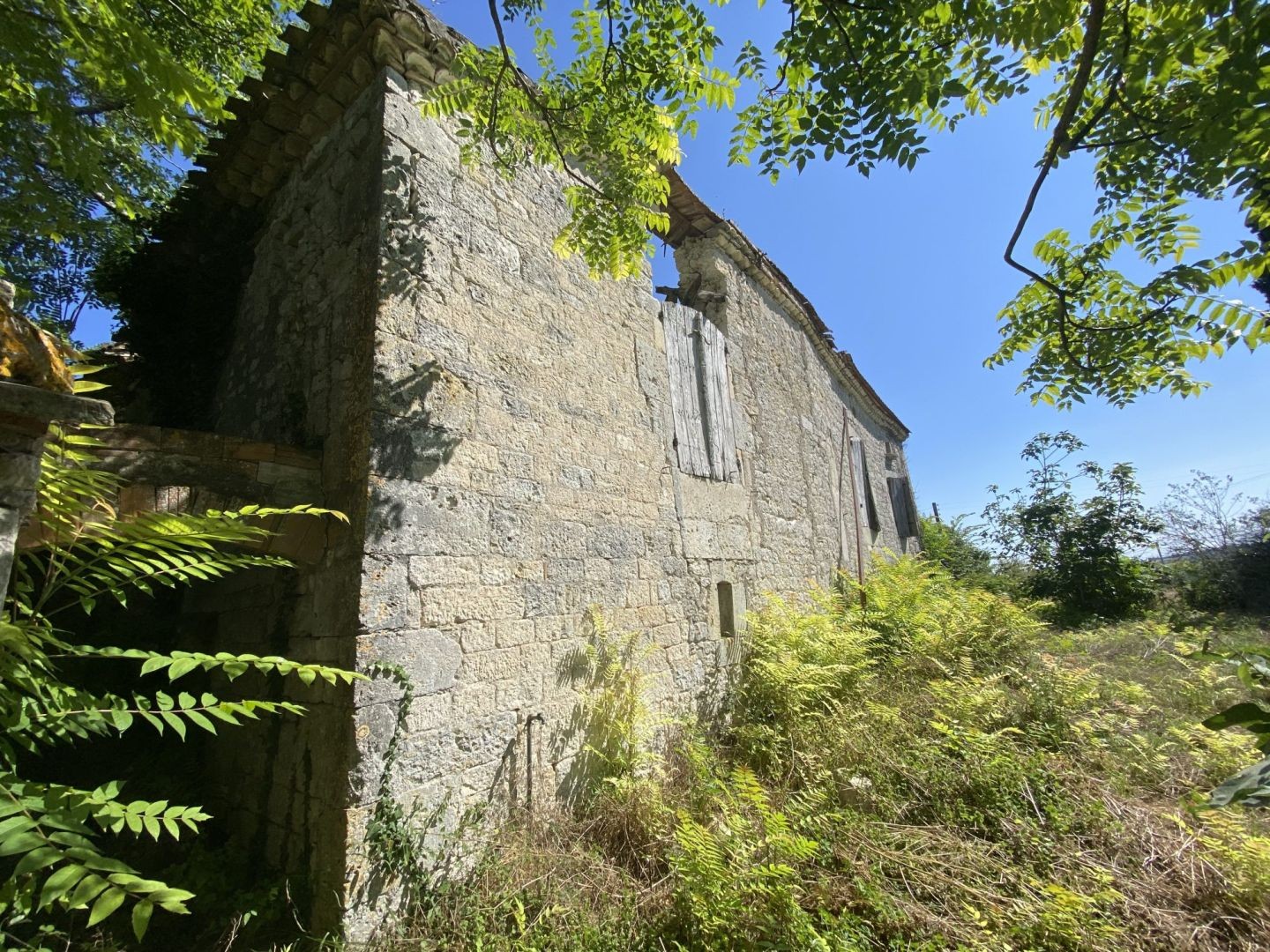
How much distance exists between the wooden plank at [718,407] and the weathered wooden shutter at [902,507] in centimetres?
747

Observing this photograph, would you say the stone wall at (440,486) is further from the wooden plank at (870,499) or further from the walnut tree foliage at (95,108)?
the wooden plank at (870,499)

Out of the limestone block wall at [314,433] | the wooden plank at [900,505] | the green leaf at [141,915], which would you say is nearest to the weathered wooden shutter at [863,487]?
the wooden plank at [900,505]

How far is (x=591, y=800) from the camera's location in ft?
11.4

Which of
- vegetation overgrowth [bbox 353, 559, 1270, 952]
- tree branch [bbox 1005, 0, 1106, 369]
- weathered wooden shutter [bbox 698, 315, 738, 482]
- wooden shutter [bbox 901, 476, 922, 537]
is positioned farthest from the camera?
wooden shutter [bbox 901, 476, 922, 537]

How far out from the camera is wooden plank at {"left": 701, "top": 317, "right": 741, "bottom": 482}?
18.3 ft

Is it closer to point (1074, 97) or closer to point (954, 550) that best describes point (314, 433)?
Result: point (1074, 97)

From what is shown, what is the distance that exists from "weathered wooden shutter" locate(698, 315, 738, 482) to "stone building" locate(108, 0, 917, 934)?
49 mm

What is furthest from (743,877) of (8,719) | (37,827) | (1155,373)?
(1155,373)

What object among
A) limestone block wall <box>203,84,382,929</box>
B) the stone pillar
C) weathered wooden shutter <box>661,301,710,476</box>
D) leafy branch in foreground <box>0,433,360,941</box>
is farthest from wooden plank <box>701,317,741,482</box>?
the stone pillar

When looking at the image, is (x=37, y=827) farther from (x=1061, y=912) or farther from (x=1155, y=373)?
(x=1155, y=373)

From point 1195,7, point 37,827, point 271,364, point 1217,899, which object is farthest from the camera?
point 271,364

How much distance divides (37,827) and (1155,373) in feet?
20.2

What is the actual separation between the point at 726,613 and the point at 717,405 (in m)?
2.09

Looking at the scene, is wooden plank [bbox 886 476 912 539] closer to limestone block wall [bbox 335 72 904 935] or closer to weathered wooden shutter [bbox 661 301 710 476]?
limestone block wall [bbox 335 72 904 935]
